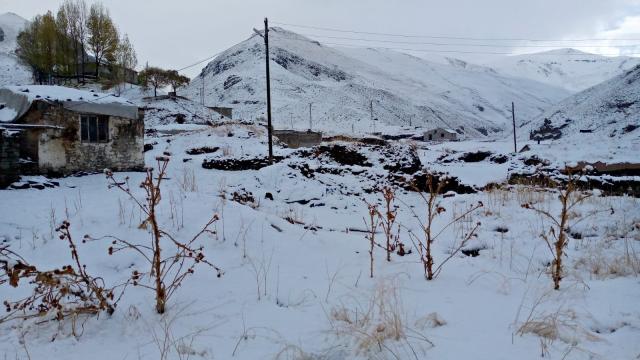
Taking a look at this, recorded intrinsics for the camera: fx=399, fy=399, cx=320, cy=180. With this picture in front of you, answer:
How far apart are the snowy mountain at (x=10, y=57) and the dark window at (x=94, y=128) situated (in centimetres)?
4944

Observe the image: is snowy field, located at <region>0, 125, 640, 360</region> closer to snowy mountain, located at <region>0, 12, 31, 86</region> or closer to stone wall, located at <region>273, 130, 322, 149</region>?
A: stone wall, located at <region>273, 130, 322, 149</region>

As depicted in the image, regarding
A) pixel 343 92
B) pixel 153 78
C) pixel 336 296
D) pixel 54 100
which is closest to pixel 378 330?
pixel 336 296

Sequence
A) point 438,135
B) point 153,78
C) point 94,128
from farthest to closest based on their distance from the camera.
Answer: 1. point 438,135
2. point 153,78
3. point 94,128

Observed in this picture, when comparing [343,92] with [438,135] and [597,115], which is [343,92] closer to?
[438,135]

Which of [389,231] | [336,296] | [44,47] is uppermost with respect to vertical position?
[44,47]

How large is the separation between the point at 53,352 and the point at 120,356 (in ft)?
1.43

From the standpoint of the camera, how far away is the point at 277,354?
229cm

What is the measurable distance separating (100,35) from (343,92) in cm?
6156

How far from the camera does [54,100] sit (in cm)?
1277

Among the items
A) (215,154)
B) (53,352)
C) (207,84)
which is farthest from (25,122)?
(207,84)

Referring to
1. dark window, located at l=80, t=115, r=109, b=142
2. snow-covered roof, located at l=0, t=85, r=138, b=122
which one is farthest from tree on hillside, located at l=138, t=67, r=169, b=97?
dark window, located at l=80, t=115, r=109, b=142

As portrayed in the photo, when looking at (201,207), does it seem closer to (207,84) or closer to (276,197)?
(276,197)

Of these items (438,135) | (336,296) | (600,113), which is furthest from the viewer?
(438,135)

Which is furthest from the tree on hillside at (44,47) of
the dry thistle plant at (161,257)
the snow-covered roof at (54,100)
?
the dry thistle plant at (161,257)
